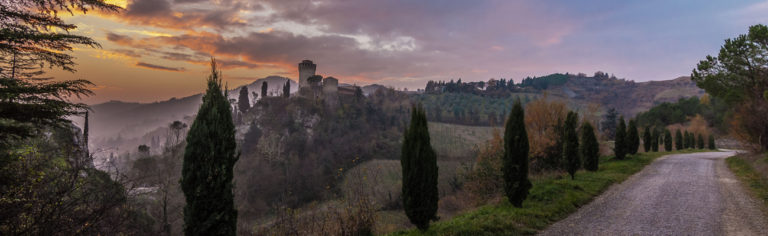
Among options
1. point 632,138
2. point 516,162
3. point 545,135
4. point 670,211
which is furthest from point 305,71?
point 670,211

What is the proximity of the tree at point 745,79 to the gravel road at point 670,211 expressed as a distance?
1185 cm

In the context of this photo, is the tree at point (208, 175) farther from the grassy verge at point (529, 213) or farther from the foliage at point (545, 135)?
the foliage at point (545, 135)

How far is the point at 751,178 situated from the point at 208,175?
21.9 m

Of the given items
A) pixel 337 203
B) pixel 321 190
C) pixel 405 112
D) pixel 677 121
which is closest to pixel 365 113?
pixel 405 112

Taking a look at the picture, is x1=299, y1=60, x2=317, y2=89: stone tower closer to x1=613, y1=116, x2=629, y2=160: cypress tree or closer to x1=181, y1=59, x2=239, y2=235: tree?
x1=613, y1=116, x2=629, y2=160: cypress tree

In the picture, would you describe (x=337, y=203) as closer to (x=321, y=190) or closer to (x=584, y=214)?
(x=584, y=214)

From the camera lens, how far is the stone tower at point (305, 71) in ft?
378

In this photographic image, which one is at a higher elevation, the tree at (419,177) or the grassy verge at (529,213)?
the tree at (419,177)

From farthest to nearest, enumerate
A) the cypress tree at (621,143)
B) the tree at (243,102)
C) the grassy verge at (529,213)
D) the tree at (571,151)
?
the tree at (243,102)
the cypress tree at (621,143)
the tree at (571,151)
the grassy verge at (529,213)

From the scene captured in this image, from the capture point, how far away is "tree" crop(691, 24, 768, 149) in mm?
21469

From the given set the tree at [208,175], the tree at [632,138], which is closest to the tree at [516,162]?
the tree at [208,175]

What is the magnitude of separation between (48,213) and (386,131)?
10867cm

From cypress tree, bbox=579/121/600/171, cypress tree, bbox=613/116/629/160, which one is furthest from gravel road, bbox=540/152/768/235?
cypress tree, bbox=613/116/629/160

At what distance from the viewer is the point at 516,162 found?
10.7 m
